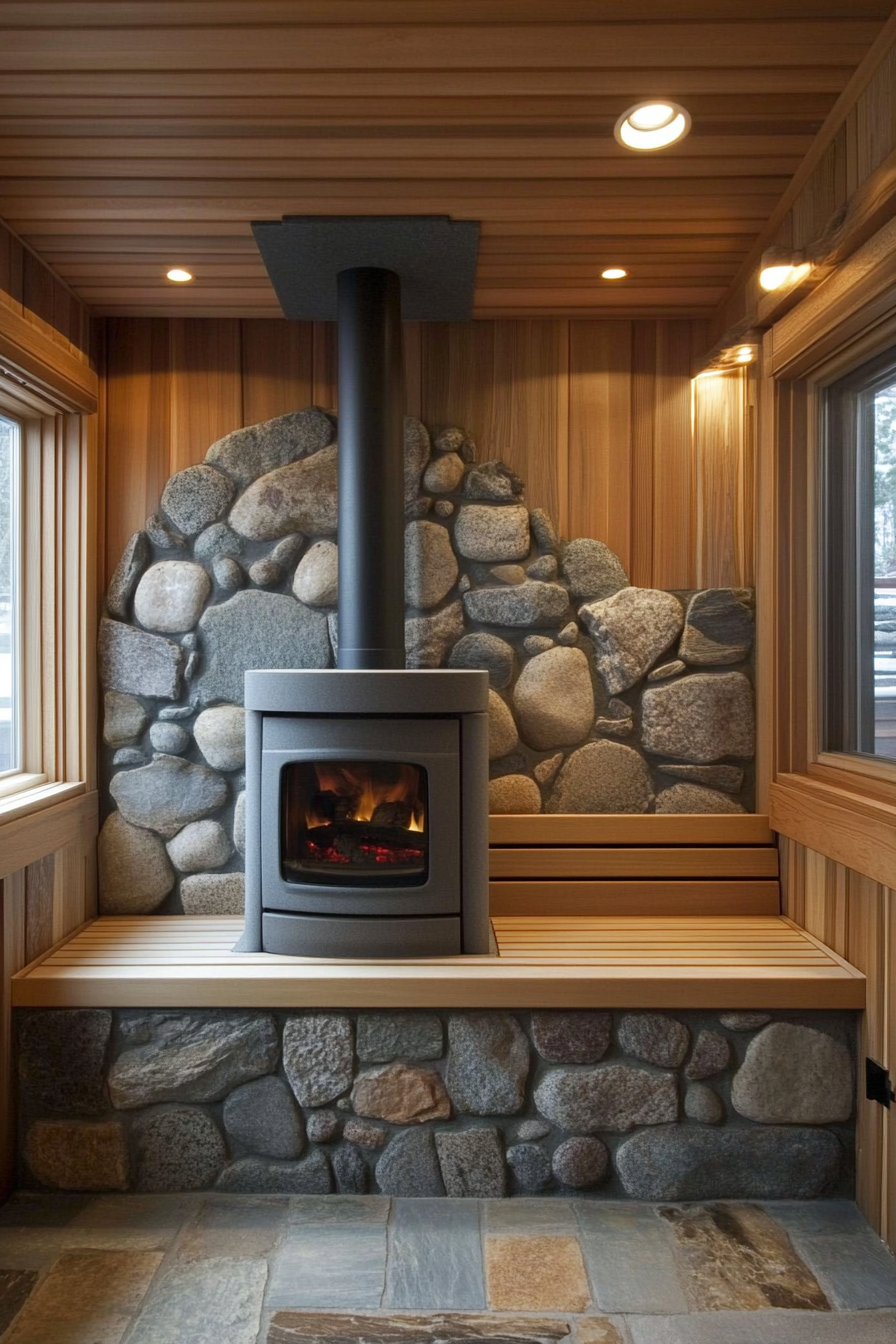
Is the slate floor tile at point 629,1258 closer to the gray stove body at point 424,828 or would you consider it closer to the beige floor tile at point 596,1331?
the beige floor tile at point 596,1331

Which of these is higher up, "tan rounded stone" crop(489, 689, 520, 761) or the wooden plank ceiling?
the wooden plank ceiling

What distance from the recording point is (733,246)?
8.33ft

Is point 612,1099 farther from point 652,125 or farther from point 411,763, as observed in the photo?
point 652,125

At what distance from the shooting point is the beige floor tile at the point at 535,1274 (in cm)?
184

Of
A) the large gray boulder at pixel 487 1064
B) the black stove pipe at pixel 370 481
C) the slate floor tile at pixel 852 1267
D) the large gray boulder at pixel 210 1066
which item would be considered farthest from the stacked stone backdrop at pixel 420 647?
the slate floor tile at pixel 852 1267

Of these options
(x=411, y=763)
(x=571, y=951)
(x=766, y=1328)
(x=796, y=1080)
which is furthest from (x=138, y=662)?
(x=766, y=1328)

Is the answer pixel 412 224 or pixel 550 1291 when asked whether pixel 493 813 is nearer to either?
pixel 550 1291

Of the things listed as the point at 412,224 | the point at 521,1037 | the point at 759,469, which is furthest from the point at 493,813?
the point at 412,224

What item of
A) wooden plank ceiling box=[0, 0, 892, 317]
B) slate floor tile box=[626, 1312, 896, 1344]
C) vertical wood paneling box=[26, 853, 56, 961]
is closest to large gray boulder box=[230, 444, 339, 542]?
wooden plank ceiling box=[0, 0, 892, 317]

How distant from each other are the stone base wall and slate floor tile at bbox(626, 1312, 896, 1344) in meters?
0.42

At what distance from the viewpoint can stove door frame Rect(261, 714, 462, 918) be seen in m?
2.40

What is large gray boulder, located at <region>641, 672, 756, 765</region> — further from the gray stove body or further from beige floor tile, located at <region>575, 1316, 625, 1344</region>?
beige floor tile, located at <region>575, 1316, 625, 1344</region>

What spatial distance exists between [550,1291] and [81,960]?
53.9 inches

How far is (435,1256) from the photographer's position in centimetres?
200
